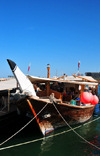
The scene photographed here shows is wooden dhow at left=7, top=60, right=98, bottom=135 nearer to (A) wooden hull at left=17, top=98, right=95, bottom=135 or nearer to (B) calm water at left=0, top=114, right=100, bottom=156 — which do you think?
(A) wooden hull at left=17, top=98, right=95, bottom=135

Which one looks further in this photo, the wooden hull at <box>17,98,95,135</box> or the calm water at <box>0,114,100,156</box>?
the wooden hull at <box>17,98,95,135</box>

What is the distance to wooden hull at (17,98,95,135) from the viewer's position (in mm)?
8102

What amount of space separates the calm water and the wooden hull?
635mm

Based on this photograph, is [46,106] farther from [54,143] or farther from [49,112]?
[54,143]

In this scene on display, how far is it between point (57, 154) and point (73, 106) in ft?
10.1

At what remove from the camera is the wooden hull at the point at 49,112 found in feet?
26.6

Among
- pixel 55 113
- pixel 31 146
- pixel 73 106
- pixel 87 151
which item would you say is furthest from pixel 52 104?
pixel 87 151

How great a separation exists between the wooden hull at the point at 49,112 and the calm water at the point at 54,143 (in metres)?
0.64

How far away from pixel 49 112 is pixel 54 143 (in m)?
1.79

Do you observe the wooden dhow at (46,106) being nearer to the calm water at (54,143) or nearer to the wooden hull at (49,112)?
the wooden hull at (49,112)

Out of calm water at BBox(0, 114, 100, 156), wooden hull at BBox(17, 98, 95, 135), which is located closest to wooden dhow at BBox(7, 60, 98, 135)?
wooden hull at BBox(17, 98, 95, 135)

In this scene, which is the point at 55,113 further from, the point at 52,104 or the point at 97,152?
the point at 97,152

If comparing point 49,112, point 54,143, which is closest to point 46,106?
point 49,112

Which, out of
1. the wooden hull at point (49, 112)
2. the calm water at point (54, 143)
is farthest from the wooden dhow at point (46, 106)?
the calm water at point (54, 143)
